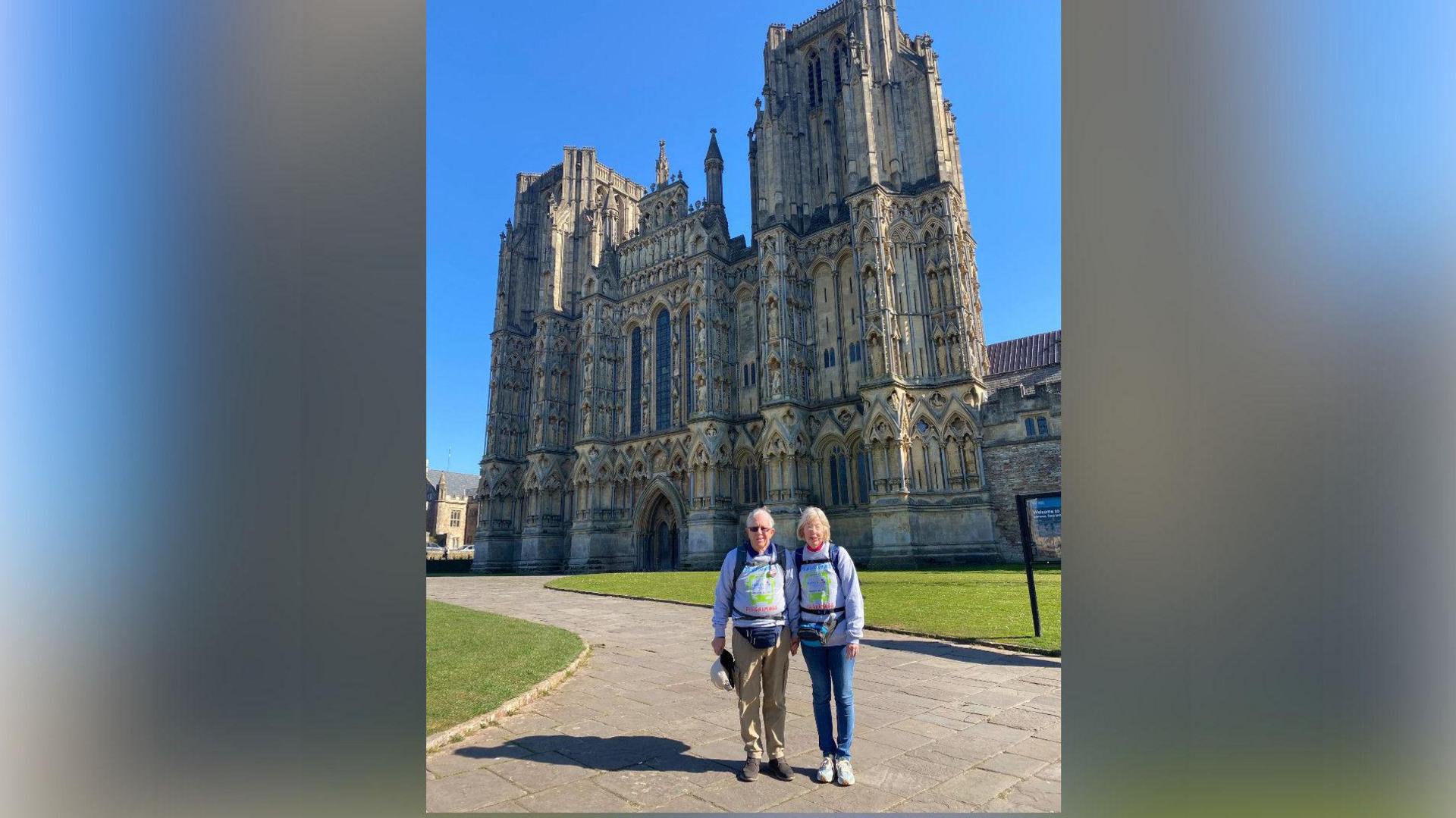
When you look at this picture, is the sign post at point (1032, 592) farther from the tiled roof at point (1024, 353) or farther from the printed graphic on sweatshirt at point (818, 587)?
the tiled roof at point (1024, 353)

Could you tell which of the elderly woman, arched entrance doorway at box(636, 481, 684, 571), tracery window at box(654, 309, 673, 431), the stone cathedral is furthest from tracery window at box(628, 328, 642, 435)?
the elderly woman

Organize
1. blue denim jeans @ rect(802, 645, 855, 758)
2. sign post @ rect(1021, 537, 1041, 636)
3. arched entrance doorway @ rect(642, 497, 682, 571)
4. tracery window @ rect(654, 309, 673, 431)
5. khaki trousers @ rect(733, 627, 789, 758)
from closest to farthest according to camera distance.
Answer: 1. blue denim jeans @ rect(802, 645, 855, 758)
2. khaki trousers @ rect(733, 627, 789, 758)
3. sign post @ rect(1021, 537, 1041, 636)
4. arched entrance doorway @ rect(642, 497, 682, 571)
5. tracery window @ rect(654, 309, 673, 431)

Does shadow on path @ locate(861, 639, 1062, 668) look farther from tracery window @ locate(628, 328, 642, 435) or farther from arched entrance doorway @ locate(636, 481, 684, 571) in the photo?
tracery window @ locate(628, 328, 642, 435)

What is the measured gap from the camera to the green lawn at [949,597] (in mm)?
9058

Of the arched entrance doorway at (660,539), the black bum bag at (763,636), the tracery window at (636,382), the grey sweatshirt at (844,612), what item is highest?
the tracery window at (636,382)

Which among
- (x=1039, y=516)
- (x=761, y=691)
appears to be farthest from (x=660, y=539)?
(x=761, y=691)

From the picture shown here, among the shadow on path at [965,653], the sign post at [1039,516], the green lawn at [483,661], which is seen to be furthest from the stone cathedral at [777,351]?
the green lawn at [483,661]

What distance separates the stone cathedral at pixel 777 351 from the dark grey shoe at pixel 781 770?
1986 centimetres

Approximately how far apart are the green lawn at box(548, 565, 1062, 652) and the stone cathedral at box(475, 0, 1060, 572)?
18.7 ft

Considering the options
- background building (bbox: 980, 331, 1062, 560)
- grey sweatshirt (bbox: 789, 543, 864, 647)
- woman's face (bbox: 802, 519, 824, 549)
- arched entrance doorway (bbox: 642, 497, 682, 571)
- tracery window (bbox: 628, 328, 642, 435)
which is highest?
tracery window (bbox: 628, 328, 642, 435)

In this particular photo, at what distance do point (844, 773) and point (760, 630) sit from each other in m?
0.94

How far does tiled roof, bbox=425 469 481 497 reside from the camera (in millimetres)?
81938
